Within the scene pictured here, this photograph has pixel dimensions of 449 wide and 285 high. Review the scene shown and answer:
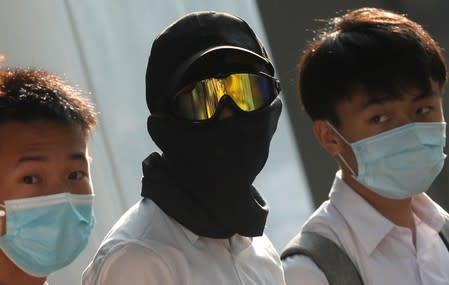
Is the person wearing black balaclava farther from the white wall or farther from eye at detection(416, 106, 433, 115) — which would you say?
the white wall

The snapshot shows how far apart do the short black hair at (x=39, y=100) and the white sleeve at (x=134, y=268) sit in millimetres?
475

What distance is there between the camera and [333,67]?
322cm

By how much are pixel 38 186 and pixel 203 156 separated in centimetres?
41

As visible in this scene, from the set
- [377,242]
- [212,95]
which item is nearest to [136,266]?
[212,95]

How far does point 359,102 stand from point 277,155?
1.41 metres

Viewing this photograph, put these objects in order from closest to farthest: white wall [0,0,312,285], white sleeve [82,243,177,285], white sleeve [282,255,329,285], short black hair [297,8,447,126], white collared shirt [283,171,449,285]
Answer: white sleeve [82,243,177,285], white sleeve [282,255,329,285], white collared shirt [283,171,449,285], short black hair [297,8,447,126], white wall [0,0,312,285]

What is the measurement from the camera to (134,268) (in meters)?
2.35

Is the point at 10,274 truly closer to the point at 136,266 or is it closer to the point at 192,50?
the point at 136,266

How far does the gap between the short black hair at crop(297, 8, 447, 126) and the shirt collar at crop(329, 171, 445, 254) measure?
0.70 ft

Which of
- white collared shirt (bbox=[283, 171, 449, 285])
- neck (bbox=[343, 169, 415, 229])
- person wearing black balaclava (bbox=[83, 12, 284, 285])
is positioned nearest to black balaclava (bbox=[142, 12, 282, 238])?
person wearing black balaclava (bbox=[83, 12, 284, 285])

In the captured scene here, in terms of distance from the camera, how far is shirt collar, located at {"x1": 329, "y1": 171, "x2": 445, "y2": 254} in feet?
10.1

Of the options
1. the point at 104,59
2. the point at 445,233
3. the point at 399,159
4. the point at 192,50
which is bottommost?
the point at 445,233

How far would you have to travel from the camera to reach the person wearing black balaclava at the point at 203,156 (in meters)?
2.48

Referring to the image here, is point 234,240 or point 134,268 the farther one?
point 234,240
